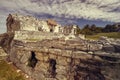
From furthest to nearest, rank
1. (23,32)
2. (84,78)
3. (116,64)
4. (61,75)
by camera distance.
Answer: (23,32) < (61,75) < (84,78) < (116,64)

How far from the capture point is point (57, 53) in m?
34.1

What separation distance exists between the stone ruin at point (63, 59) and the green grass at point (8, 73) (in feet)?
4.88

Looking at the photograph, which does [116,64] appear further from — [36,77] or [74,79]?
[36,77]

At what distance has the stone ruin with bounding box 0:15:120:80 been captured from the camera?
27500mm

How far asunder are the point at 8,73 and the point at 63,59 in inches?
462

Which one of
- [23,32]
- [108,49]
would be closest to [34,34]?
[23,32]

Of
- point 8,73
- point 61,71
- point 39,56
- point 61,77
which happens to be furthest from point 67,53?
point 8,73

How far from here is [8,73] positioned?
3784cm

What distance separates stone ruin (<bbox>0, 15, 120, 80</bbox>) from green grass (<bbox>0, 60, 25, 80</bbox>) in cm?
149

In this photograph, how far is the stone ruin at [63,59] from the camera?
90.2 feet

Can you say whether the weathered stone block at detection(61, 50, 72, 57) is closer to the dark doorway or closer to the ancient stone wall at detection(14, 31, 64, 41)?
the dark doorway

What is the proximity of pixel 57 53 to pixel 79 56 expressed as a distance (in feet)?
15.9

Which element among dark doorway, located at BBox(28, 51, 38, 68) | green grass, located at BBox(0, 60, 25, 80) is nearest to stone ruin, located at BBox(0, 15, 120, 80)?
dark doorway, located at BBox(28, 51, 38, 68)

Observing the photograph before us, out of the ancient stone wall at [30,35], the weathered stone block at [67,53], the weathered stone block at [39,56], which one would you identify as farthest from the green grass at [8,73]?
the weathered stone block at [67,53]
